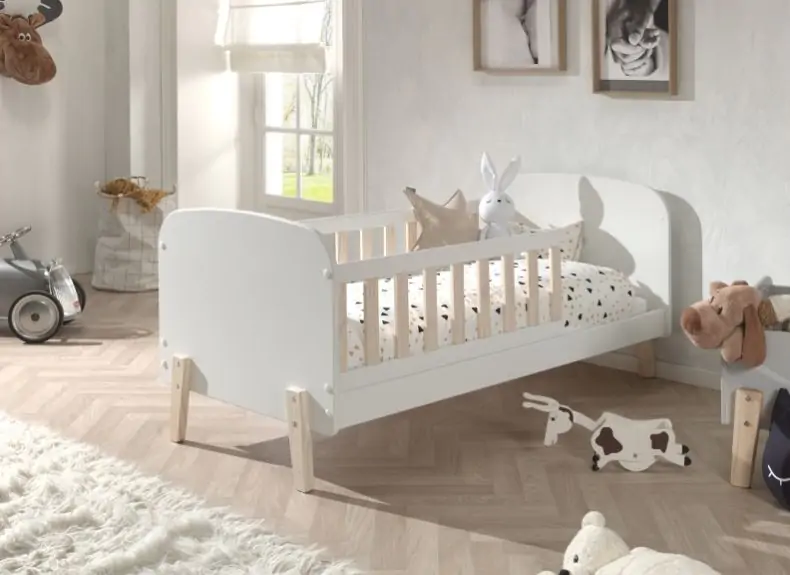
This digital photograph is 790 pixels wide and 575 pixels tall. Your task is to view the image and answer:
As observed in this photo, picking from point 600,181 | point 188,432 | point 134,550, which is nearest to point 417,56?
point 600,181

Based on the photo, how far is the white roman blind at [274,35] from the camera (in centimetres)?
528

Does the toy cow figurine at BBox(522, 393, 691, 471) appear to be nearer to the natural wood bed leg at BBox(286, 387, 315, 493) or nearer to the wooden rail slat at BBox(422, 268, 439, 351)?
the wooden rail slat at BBox(422, 268, 439, 351)

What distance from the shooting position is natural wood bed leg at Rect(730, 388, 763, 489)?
9.45 ft

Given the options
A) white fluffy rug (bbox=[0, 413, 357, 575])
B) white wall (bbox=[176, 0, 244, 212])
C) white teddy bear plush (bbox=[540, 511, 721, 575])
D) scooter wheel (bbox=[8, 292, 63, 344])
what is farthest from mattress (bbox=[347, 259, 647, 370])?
white wall (bbox=[176, 0, 244, 212])

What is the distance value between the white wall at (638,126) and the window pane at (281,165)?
1021 mm

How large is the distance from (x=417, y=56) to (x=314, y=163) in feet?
3.96

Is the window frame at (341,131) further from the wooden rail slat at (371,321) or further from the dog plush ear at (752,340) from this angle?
the dog plush ear at (752,340)

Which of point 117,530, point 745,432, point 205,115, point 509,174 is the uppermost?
point 205,115

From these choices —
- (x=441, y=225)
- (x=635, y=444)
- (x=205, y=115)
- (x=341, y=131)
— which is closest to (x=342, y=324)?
(x=635, y=444)

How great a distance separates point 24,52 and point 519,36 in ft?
7.78

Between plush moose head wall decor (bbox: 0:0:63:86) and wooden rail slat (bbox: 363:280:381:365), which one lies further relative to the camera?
plush moose head wall decor (bbox: 0:0:63:86)

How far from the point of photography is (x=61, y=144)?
568 cm

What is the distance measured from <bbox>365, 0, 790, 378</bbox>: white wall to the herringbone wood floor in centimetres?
53

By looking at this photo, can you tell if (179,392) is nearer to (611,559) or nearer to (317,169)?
(611,559)
